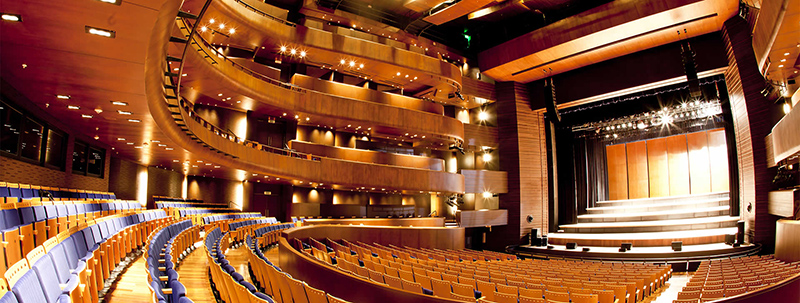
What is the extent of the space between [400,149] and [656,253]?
10248 millimetres

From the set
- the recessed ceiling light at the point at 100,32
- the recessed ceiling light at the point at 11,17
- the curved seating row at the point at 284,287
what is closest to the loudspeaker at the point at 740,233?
the curved seating row at the point at 284,287

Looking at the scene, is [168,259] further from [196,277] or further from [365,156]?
[365,156]

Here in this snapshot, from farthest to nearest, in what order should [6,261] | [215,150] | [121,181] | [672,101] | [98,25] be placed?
[672,101], [121,181], [215,150], [98,25], [6,261]

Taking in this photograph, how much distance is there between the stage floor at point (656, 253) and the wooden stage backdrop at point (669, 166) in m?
4.32

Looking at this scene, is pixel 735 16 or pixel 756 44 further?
pixel 735 16

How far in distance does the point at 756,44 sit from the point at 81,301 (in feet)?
38.7

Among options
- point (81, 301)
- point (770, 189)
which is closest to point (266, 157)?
point (81, 301)

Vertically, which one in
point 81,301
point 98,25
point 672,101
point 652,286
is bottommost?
point 652,286

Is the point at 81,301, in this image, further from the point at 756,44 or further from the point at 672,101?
the point at 672,101

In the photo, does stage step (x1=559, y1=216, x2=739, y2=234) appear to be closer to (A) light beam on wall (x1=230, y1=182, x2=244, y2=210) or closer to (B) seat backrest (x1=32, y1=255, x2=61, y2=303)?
(A) light beam on wall (x1=230, y1=182, x2=244, y2=210)

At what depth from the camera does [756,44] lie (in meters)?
9.52

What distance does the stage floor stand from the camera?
36.5ft

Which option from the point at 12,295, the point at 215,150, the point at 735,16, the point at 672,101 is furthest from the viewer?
the point at 672,101

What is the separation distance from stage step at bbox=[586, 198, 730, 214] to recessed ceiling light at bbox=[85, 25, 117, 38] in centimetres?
1667
